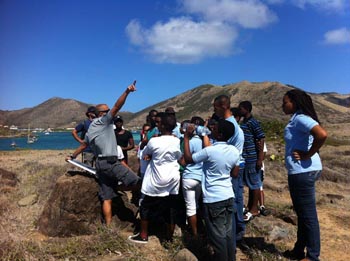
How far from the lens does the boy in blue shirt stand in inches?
166

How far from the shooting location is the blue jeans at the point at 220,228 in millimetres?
4207

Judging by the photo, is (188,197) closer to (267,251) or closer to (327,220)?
(267,251)

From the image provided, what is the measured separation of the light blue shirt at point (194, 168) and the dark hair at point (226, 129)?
756 mm

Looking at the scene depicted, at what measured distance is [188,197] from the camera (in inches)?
196

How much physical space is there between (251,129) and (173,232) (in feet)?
6.79

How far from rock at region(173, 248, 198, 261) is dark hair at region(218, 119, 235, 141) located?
156cm

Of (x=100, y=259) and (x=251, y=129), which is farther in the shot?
(x=251, y=129)

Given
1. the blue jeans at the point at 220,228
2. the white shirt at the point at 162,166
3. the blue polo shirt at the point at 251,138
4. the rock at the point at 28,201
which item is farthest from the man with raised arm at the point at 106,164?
the rock at the point at 28,201

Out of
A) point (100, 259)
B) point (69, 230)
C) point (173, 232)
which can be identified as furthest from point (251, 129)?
point (69, 230)

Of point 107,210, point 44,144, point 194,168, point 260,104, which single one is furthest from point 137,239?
point 260,104

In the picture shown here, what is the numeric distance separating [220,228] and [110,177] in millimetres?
2104

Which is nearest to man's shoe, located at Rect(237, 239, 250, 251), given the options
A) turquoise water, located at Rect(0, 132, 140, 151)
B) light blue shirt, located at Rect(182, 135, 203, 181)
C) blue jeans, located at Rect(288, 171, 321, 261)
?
blue jeans, located at Rect(288, 171, 321, 261)

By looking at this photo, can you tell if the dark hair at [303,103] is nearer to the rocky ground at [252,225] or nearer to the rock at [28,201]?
the rocky ground at [252,225]

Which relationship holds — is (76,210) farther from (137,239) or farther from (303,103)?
(303,103)
